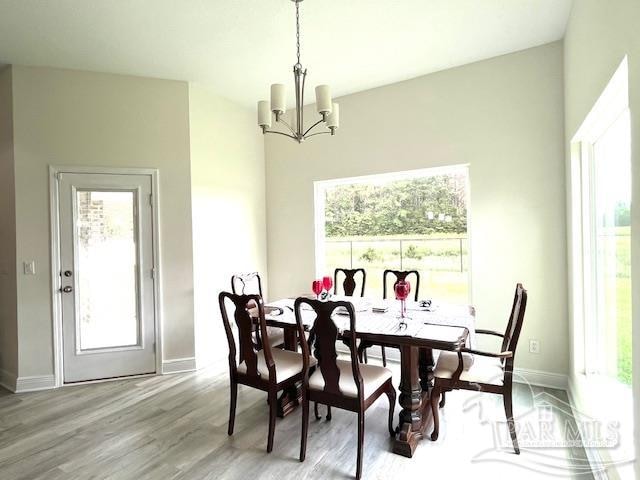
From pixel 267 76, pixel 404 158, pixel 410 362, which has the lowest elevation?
pixel 410 362

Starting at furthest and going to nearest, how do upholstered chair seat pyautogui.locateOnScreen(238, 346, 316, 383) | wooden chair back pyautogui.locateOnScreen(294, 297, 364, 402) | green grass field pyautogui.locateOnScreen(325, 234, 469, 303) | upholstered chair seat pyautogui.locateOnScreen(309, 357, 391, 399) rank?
green grass field pyautogui.locateOnScreen(325, 234, 469, 303), upholstered chair seat pyautogui.locateOnScreen(238, 346, 316, 383), upholstered chair seat pyautogui.locateOnScreen(309, 357, 391, 399), wooden chair back pyautogui.locateOnScreen(294, 297, 364, 402)

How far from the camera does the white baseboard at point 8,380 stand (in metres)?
3.21

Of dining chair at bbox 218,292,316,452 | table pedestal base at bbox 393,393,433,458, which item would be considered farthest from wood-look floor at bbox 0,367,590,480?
dining chair at bbox 218,292,316,452

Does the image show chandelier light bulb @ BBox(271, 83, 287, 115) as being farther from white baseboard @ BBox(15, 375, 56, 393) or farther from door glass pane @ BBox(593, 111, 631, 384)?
white baseboard @ BBox(15, 375, 56, 393)

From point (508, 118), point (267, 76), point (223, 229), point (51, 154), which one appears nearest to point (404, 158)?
point (508, 118)

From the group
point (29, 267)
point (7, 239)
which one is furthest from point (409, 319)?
point (7, 239)

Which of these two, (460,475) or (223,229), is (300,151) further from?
(460,475)

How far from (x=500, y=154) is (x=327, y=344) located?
2.49 metres

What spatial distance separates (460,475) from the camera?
1.96m

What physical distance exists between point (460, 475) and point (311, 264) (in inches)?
107

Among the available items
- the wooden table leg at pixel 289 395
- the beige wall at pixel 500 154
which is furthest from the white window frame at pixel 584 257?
the wooden table leg at pixel 289 395

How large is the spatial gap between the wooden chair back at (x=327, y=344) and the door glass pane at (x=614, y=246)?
1473 millimetres

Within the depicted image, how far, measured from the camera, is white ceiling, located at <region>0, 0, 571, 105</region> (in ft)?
8.09

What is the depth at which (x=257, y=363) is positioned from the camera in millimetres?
2326
